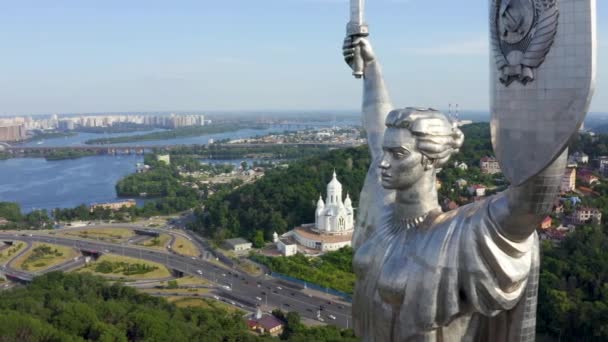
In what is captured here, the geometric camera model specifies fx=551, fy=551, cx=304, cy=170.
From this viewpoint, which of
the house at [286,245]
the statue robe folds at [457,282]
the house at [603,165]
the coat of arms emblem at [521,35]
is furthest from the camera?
the house at [603,165]

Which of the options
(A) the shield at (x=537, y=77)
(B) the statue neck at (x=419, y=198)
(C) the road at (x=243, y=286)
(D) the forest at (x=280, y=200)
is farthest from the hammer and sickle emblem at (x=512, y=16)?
(D) the forest at (x=280, y=200)

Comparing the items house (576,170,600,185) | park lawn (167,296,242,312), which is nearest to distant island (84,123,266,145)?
house (576,170,600,185)

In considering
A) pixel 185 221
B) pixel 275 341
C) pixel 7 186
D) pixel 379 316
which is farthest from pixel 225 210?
pixel 7 186

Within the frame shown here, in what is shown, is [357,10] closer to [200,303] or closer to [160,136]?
[200,303]

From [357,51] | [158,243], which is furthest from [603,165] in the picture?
[357,51]

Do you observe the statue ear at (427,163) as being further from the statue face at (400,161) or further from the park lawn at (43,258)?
the park lawn at (43,258)

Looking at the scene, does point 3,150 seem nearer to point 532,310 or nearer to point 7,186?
point 7,186

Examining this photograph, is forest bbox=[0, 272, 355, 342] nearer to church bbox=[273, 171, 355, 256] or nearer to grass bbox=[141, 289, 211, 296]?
grass bbox=[141, 289, 211, 296]
